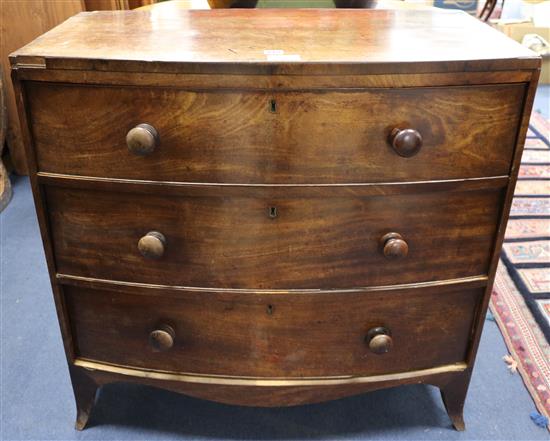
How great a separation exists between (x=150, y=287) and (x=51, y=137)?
12.5 inches

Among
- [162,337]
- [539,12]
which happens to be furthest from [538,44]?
[162,337]

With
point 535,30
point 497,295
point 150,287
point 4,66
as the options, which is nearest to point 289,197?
point 150,287

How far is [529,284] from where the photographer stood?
171 centimetres

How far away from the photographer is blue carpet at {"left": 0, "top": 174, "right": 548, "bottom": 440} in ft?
4.10

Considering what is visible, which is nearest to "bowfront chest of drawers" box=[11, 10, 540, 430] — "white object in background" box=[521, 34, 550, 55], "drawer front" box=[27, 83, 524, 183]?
"drawer front" box=[27, 83, 524, 183]

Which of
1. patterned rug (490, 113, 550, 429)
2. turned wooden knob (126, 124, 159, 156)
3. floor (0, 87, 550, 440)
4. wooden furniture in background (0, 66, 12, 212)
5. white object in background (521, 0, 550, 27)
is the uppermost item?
turned wooden knob (126, 124, 159, 156)

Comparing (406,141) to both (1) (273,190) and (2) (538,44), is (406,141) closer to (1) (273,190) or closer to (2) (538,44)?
(1) (273,190)

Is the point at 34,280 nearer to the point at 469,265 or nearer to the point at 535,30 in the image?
the point at 469,265

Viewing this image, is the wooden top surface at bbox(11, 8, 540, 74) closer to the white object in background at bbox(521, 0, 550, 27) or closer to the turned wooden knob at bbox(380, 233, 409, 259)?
the turned wooden knob at bbox(380, 233, 409, 259)

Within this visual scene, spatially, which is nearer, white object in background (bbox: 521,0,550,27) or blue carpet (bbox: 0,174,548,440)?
blue carpet (bbox: 0,174,548,440)

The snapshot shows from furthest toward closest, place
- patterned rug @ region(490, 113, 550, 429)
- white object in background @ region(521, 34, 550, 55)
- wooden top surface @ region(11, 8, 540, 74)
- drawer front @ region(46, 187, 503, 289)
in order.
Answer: white object in background @ region(521, 34, 550, 55) → patterned rug @ region(490, 113, 550, 429) → drawer front @ region(46, 187, 503, 289) → wooden top surface @ region(11, 8, 540, 74)

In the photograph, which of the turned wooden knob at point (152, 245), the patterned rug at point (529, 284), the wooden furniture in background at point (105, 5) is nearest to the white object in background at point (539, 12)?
the patterned rug at point (529, 284)

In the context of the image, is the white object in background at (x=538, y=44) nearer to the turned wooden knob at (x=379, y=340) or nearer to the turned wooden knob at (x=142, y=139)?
the turned wooden knob at (x=379, y=340)

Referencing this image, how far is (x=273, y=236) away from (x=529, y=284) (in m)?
1.09
